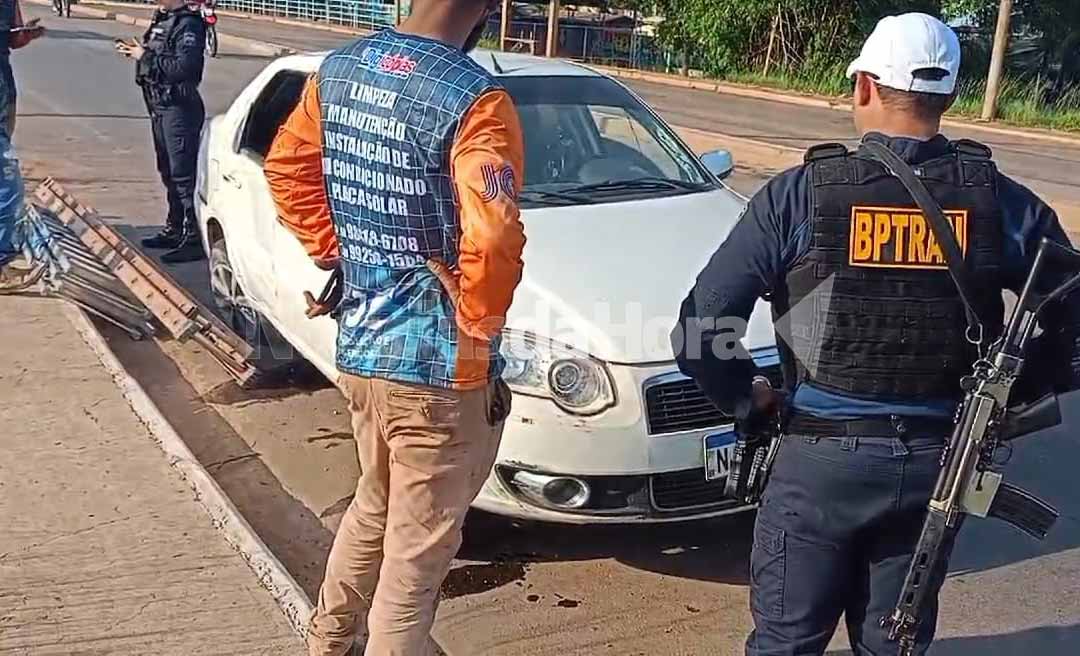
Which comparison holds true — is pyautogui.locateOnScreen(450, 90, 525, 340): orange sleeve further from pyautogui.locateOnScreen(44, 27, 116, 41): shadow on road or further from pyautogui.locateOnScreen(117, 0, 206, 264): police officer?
pyautogui.locateOnScreen(44, 27, 116, 41): shadow on road

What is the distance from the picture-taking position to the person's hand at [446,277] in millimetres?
2580

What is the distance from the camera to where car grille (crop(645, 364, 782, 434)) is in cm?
375

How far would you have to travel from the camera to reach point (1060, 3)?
29734mm

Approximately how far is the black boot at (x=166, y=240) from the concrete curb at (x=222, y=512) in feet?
9.33

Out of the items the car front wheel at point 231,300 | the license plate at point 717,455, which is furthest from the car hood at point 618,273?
the car front wheel at point 231,300

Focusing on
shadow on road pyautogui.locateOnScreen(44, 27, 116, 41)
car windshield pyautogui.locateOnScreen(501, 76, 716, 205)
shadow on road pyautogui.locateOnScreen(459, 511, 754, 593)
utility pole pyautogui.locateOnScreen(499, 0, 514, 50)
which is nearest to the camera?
shadow on road pyautogui.locateOnScreen(459, 511, 754, 593)

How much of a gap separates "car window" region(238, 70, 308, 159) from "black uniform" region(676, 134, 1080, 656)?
3.70 metres

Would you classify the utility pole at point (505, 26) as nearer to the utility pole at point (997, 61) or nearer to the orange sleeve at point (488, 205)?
the utility pole at point (997, 61)

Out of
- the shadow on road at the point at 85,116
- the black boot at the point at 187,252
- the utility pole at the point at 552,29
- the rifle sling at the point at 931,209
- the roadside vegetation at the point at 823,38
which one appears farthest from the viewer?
the utility pole at the point at 552,29

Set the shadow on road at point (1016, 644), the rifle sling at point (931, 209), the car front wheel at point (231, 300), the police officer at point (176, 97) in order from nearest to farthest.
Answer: the rifle sling at point (931, 209) → the shadow on road at point (1016, 644) → the car front wheel at point (231, 300) → the police officer at point (176, 97)

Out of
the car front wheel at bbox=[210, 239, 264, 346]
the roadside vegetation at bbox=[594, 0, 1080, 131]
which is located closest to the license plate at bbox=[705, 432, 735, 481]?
the car front wheel at bbox=[210, 239, 264, 346]

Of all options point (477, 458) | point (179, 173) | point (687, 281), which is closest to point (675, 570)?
point (687, 281)

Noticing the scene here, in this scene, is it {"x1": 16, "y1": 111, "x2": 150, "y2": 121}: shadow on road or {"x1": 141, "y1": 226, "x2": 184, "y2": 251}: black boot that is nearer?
{"x1": 141, "y1": 226, "x2": 184, "y2": 251}: black boot

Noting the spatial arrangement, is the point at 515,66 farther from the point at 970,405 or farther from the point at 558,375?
the point at 970,405
